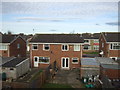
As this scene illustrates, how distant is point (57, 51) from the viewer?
2562 cm

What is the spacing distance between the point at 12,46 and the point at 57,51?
9.53 meters

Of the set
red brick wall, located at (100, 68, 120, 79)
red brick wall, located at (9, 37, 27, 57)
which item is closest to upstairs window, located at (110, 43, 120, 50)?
red brick wall, located at (100, 68, 120, 79)

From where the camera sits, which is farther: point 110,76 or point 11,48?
point 11,48

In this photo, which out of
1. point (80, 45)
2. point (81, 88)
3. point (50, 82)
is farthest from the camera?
point (80, 45)

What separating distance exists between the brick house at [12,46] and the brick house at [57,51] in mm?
5830

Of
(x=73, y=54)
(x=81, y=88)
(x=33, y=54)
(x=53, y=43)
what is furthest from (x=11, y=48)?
(x=81, y=88)

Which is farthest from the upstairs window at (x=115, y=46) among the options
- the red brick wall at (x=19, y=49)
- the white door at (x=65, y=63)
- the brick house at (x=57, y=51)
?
the red brick wall at (x=19, y=49)

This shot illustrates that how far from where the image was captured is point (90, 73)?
1844cm

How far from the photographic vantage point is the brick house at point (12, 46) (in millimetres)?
29500

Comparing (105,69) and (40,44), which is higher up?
(40,44)

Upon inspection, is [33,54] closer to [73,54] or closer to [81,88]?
[73,54]

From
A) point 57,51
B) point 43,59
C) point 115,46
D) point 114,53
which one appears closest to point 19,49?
point 43,59

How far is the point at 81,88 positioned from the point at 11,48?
18390mm

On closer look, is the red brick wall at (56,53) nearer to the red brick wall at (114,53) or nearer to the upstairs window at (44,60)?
the upstairs window at (44,60)
